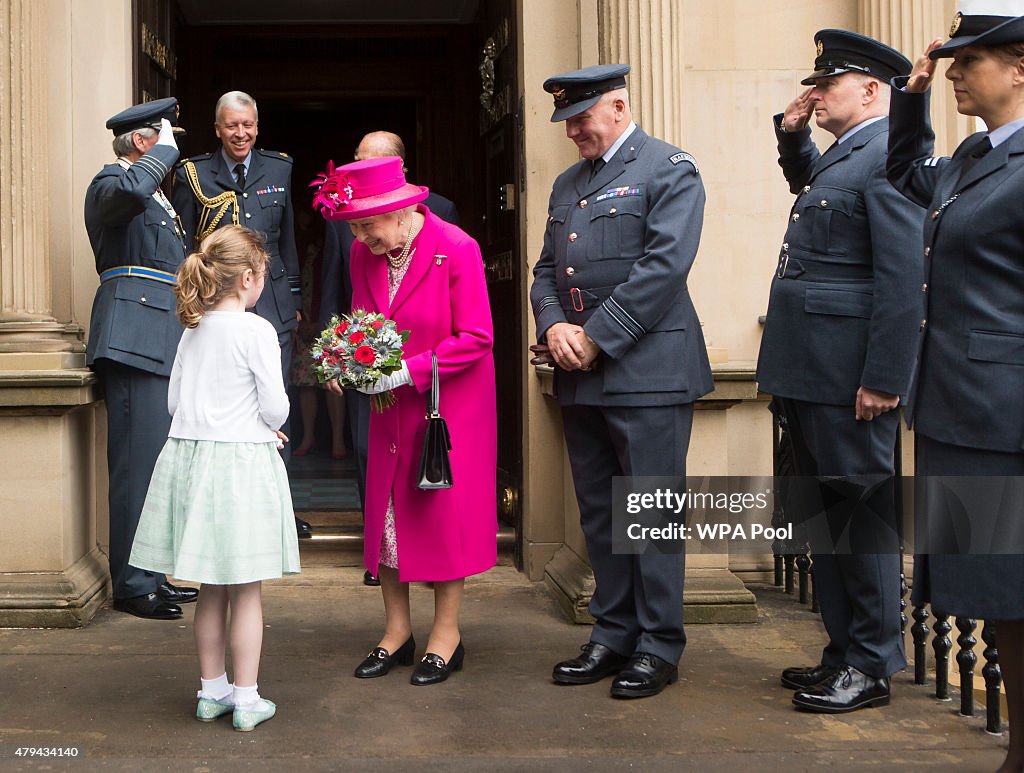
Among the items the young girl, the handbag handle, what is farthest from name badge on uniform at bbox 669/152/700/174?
the young girl

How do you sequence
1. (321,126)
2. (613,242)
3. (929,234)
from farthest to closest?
1. (321,126)
2. (613,242)
3. (929,234)

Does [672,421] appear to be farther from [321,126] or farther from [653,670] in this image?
[321,126]

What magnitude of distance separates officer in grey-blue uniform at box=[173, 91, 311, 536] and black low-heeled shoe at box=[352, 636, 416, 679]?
5.74 ft

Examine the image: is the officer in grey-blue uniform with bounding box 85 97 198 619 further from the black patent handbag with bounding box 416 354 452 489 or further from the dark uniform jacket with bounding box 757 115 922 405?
the dark uniform jacket with bounding box 757 115 922 405

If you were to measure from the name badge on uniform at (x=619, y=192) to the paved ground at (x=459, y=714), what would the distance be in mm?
1765

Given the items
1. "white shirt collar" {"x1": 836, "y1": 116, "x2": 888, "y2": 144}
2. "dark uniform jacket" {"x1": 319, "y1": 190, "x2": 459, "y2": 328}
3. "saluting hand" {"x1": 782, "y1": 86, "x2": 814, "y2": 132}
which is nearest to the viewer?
"white shirt collar" {"x1": 836, "y1": 116, "x2": 888, "y2": 144}

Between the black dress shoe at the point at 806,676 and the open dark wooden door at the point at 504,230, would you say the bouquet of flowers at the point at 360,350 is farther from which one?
the open dark wooden door at the point at 504,230

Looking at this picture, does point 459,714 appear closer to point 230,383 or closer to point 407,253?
point 230,383

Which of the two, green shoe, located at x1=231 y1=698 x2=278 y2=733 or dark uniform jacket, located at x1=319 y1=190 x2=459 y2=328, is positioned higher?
dark uniform jacket, located at x1=319 y1=190 x2=459 y2=328

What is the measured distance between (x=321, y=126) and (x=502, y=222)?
8.44 m

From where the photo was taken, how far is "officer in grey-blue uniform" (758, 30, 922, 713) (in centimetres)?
402

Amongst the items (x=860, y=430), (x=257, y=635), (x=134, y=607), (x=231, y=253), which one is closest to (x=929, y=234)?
(x=860, y=430)

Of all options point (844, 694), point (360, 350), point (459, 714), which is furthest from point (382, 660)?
point (844, 694)

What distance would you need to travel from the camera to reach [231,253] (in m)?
3.84
